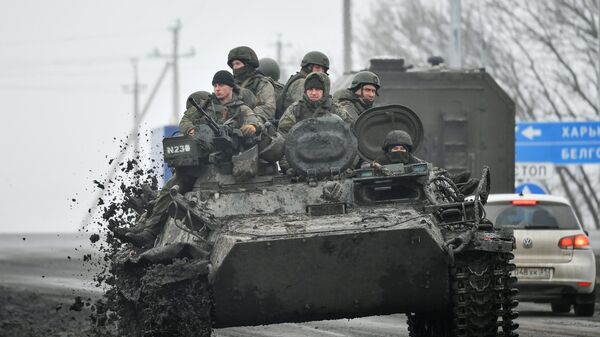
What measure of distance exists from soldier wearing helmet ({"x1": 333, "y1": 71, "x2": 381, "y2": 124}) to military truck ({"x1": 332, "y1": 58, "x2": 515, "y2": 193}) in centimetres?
963

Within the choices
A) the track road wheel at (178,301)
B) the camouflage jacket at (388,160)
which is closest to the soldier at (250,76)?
the camouflage jacket at (388,160)

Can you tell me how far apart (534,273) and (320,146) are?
19.9 ft

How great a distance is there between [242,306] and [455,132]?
46.3 ft

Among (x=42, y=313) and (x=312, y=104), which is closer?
(x=312, y=104)

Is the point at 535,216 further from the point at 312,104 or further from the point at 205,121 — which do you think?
the point at 205,121

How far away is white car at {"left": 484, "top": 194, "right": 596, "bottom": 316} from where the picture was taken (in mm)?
19984

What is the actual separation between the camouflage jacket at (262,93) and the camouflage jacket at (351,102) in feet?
2.03

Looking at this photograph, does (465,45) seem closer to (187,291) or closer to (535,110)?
(535,110)

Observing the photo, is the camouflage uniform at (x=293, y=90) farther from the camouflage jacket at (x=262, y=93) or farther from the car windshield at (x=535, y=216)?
the car windshield at (x=535, y=216)

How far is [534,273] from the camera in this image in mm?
20000

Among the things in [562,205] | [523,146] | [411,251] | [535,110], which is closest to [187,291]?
[411,251]

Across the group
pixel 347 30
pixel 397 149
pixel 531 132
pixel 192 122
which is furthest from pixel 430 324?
pixel 347 30

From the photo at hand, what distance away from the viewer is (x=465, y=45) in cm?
5612

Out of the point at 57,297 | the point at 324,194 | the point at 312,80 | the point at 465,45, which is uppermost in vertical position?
the point at 465,45
